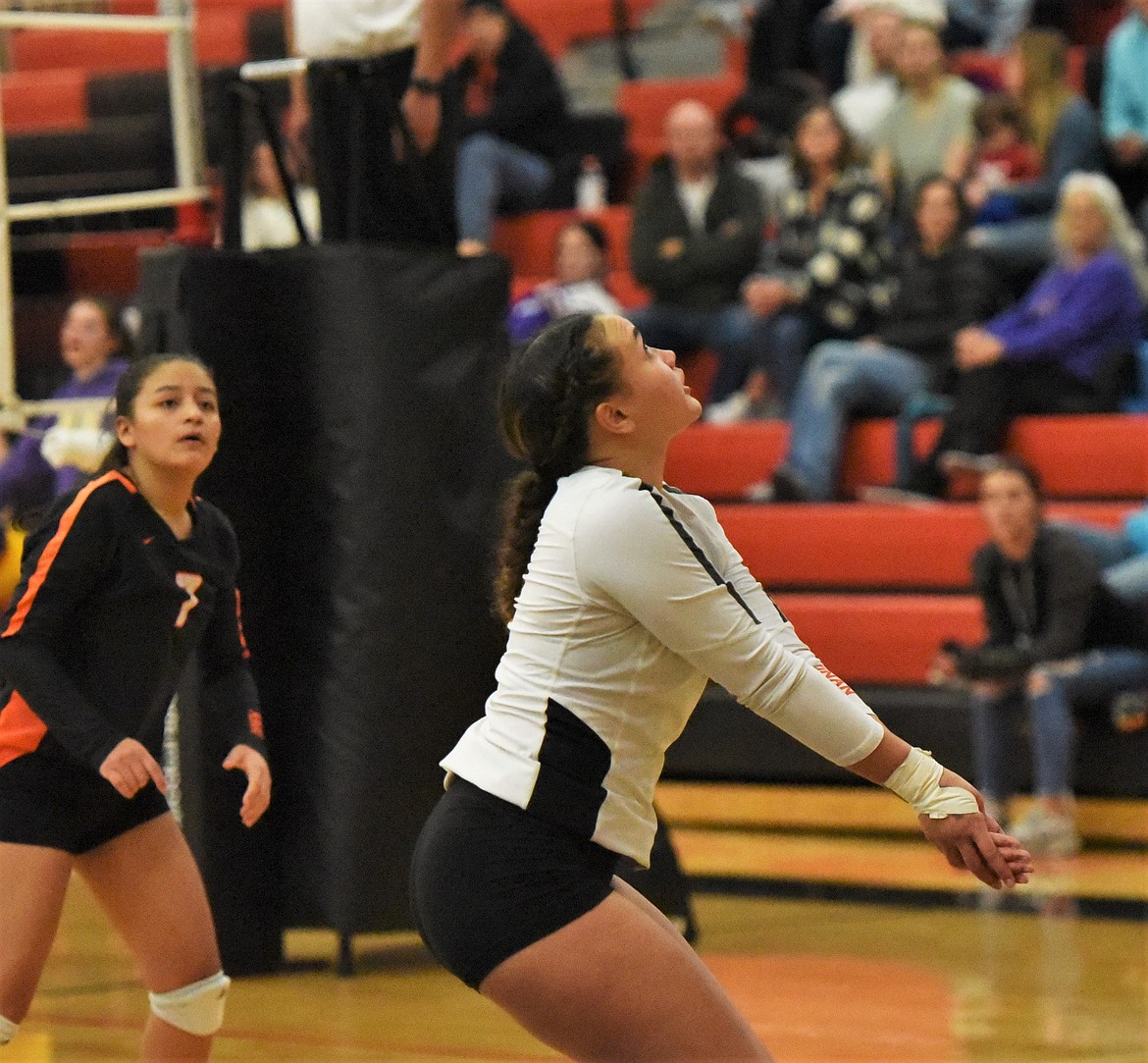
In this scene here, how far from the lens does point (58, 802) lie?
4.01m

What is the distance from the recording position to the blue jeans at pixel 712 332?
33.4ft

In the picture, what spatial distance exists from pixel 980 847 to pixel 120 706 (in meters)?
1.78

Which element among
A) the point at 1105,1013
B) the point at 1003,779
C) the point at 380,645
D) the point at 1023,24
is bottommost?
the point at 1003,779

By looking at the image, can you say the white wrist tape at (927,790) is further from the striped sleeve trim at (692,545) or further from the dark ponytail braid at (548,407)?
the dark ponytail braid at (548,407)

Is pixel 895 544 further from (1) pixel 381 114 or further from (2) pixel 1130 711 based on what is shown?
(1) pixel 381 114

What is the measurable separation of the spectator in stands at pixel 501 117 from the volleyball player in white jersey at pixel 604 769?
816 centimetres

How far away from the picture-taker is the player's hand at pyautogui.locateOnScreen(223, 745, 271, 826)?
4070 millimetres

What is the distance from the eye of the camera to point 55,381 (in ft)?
36.2

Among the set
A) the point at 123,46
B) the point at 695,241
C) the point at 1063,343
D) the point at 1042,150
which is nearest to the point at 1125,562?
the point at 1063,343

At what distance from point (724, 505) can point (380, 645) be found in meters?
3.96

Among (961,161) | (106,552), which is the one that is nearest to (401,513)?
(106,552)

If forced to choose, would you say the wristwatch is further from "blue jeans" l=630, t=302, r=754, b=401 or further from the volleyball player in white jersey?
"blue jeans" l=630, t=302, r=754, b=401

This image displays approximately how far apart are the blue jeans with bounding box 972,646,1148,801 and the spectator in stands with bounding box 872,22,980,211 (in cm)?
283

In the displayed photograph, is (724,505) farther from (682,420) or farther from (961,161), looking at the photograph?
(682,420)
